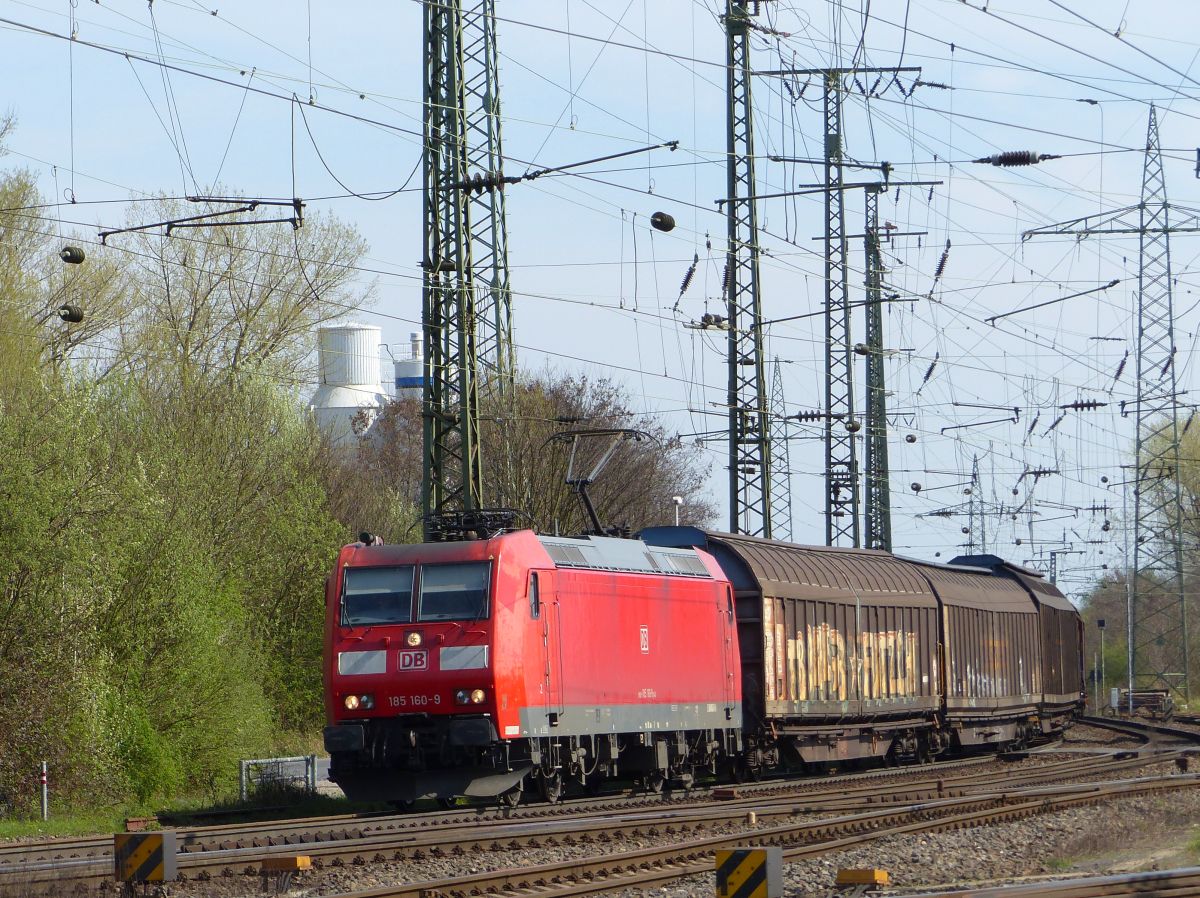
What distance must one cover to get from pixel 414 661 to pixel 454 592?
3.22 feet

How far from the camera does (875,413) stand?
1807 inches

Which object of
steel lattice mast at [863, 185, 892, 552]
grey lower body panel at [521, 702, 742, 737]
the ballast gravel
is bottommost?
the ballast gravel

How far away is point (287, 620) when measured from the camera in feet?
122

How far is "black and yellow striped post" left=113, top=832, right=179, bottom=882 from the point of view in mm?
12898

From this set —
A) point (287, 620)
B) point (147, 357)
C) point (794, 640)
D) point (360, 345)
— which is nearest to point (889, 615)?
point (794, 640)

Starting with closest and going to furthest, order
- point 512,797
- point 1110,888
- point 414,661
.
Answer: point 1110,888 < point 414,661 < point 512,797

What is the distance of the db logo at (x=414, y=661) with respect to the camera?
20359 millimetres

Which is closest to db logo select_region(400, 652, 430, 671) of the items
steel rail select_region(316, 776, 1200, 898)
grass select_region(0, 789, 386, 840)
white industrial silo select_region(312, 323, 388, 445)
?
grass select_region(0, 789, 386, 840)

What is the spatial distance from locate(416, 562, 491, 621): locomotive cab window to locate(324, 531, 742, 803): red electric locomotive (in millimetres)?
17

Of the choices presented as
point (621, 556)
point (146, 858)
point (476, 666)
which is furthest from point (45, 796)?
point (146, 858)

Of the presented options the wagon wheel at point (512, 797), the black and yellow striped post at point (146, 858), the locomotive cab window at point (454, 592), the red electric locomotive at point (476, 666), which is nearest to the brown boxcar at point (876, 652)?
the red electric locomotive at point (476, 666)

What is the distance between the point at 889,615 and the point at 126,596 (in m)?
14.0

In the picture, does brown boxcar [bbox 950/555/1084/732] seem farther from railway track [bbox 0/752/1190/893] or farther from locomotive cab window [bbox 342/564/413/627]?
locomotive cab window [bbox 342/564/413/627]

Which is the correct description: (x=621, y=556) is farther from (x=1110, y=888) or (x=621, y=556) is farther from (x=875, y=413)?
(x=875, y=413)
